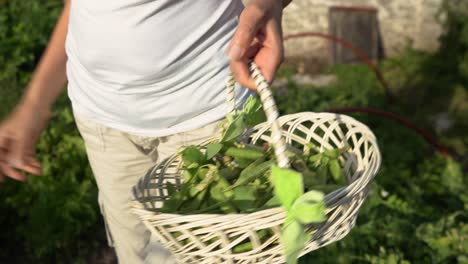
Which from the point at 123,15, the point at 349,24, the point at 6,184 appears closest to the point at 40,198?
the point at 6,184

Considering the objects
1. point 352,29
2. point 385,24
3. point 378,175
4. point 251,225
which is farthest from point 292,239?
point 385,24

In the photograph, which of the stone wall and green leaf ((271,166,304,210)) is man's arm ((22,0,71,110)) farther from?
the stone wall

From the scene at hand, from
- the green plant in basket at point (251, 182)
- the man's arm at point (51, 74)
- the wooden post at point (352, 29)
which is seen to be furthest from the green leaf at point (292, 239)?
the wooden post at point (352, 29)

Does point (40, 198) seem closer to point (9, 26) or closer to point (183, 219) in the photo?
point (183, 219)

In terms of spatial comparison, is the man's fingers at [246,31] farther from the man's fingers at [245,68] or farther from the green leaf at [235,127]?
the green leaf at [235,127]

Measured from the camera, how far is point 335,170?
133 centimetres

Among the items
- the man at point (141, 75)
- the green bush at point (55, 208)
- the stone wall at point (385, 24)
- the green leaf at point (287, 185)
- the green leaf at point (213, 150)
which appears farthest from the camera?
the stone wall at point (385, 24)

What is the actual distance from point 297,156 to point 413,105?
332 centimetres

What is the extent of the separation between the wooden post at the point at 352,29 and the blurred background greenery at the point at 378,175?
15 cm

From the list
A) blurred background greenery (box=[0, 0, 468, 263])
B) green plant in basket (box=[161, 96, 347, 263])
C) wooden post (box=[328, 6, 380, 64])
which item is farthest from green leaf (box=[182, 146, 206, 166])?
wooden post (box=[328, 6, 380, 64])

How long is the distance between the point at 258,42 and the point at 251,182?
0.29m

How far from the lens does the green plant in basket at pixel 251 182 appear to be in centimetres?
106

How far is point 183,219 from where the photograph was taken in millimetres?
1106

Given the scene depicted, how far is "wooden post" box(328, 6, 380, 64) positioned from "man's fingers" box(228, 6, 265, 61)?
13.0 ft
